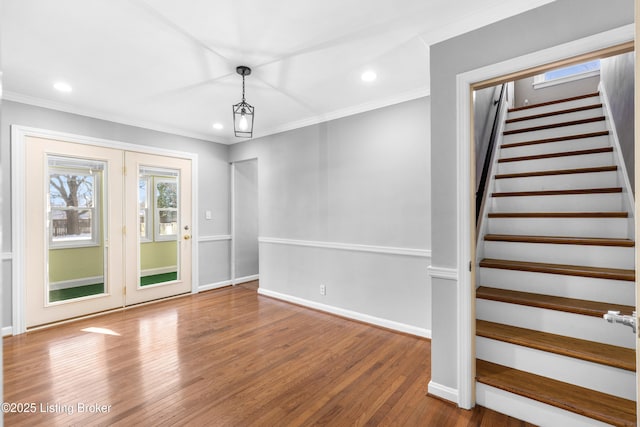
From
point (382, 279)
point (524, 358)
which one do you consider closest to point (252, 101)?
point (382, 279)

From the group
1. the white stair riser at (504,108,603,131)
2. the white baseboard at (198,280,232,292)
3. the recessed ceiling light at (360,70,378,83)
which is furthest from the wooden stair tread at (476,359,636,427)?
the white baseboard at (198,280,232,292)

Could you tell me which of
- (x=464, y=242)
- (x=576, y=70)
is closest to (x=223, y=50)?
(x=464, y=242)

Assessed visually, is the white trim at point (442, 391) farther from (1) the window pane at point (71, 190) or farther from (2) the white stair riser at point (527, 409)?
(1) the window pane at point (71, 190)

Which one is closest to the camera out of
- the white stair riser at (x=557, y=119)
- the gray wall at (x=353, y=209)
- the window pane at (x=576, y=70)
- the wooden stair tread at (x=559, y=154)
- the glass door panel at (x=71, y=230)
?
the wooden stair tread at (x=559, y=154)

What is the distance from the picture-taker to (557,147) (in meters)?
3.52

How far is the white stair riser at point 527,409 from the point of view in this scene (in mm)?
1984

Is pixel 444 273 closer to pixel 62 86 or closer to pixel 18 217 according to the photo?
pixel 62 86

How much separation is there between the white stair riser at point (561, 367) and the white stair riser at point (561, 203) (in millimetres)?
1403

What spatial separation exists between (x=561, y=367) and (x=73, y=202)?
192 inches

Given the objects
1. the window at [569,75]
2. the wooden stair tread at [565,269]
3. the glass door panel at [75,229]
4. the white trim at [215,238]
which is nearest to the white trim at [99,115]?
the glass door panel at [75,229]

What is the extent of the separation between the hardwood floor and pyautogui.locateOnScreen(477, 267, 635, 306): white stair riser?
93 centimetres

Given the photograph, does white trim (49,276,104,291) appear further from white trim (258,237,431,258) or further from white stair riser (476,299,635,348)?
white stair riser (476,299,635,348)

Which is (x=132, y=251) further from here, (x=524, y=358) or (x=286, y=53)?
(x=524, y=358)

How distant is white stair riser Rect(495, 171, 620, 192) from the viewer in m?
2.96
